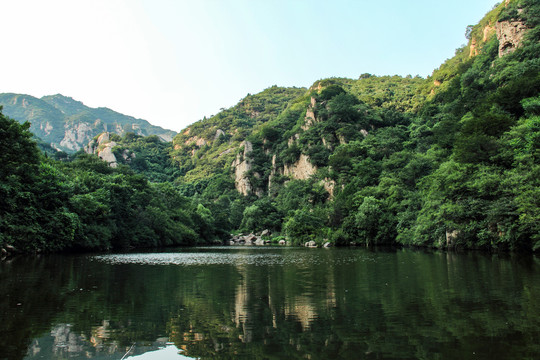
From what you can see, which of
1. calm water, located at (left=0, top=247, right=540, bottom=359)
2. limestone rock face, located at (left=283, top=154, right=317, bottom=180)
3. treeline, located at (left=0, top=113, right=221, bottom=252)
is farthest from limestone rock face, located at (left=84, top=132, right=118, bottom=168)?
calm water, located at (left=0, top=247, right=540, bottom=359)

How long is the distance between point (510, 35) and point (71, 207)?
72.8m

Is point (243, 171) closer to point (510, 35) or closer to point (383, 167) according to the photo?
point (383, 167)

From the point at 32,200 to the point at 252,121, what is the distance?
428ft

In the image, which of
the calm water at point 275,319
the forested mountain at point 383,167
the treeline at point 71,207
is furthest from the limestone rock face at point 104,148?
the calm water at point 275,319

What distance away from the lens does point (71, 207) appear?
38375mm

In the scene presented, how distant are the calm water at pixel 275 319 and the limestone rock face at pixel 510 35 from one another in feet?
210

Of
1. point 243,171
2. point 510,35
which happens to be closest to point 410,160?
point 510,35

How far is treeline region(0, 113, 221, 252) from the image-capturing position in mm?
29406

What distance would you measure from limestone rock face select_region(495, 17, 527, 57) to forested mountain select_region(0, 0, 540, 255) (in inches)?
7.7

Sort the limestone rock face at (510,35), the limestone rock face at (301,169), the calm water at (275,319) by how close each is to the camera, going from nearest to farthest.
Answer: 1. the calm water at (275,319)
2. the limestone rock face at (510,35)
3. the limestone rock face at (301,169)

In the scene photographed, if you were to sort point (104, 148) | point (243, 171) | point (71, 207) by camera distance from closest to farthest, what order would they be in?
1. point (71, 207)
2. point (243, 171)
3. point (104, 148)

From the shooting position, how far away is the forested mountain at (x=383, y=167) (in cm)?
3004

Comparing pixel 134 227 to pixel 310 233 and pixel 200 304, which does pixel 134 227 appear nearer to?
pixel 310 233

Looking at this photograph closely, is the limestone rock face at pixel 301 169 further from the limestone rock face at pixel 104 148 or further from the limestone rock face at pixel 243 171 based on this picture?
the limestone rock face at pixel 104 148
